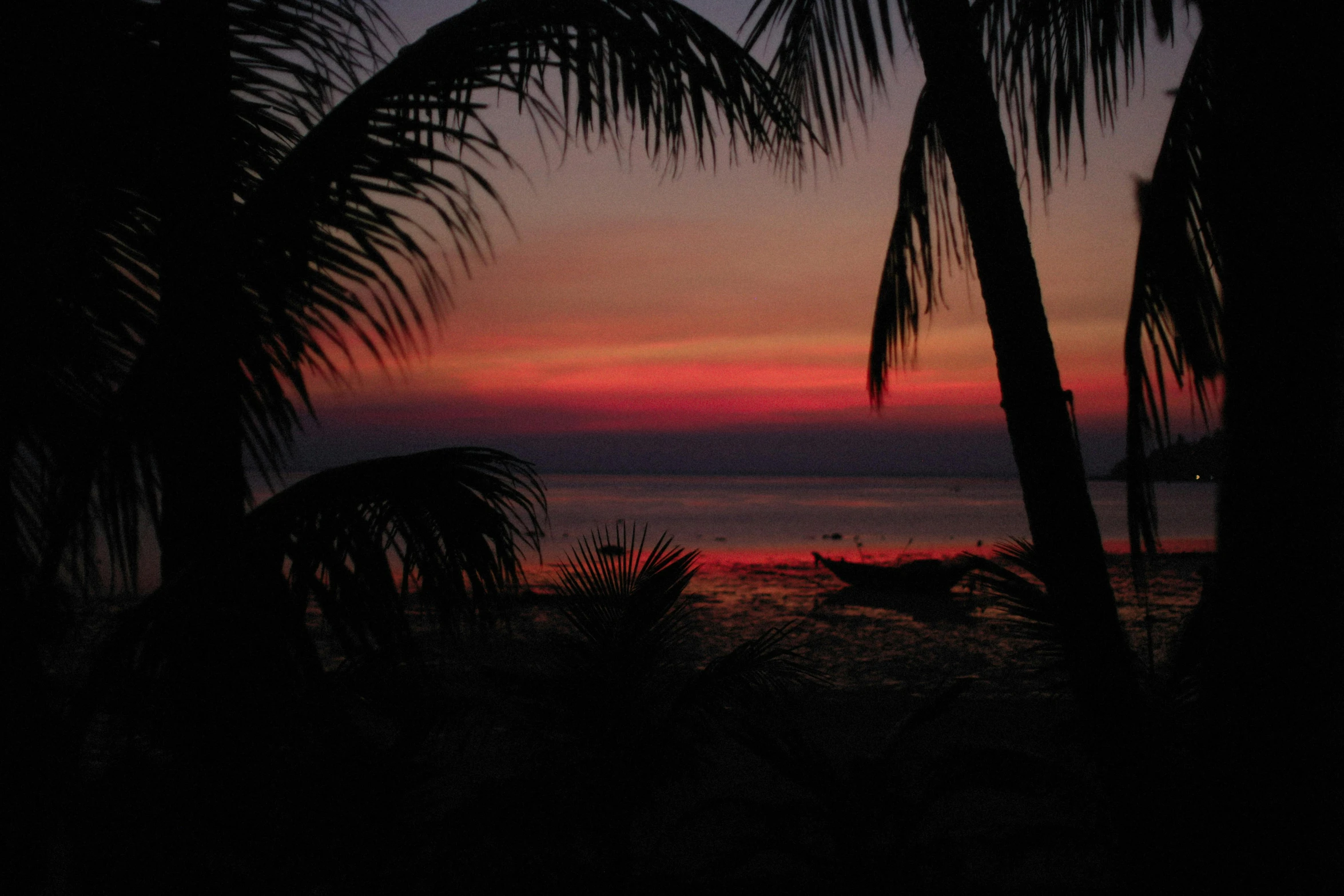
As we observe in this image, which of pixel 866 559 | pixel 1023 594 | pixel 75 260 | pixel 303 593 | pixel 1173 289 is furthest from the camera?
pixel 866 559

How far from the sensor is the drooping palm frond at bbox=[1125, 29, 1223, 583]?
2.22 m

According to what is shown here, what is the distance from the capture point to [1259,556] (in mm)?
1303

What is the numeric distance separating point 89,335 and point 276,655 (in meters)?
1.07

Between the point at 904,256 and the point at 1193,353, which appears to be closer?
the point at 1193,353

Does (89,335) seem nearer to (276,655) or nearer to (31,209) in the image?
(31,209)

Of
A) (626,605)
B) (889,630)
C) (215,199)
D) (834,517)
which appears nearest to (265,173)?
A: (215,199)

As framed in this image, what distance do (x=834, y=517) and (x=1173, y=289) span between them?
29094 millimetres

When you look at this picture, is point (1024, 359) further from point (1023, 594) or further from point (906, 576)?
point (906, 576)

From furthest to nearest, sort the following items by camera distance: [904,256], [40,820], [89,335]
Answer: [904,256], [89,335], [40,820]

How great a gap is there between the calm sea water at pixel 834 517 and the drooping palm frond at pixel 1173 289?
6.84 m

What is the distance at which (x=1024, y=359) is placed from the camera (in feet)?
6.12

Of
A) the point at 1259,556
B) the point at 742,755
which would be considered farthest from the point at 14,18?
the point at 742,755

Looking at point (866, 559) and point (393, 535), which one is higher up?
point (393, 535)

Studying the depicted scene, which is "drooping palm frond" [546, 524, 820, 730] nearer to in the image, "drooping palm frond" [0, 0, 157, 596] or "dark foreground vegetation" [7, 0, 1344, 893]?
"dark foreground vegetation" [7, 0, 1344, 893]
